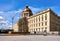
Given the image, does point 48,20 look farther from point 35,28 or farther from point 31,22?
point 31,22

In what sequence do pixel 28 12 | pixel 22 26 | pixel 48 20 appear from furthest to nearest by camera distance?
pixel 28 12, pixel 22 26, pixel 48 20

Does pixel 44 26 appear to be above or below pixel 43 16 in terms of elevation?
below

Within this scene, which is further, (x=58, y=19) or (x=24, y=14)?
(x=24, y=14)

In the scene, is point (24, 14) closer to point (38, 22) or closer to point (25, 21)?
point (25, 21)

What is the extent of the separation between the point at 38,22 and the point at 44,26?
936 centimetres

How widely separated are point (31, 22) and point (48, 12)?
27.2 meters

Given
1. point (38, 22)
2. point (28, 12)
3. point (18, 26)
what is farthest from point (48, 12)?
point (28, 12)

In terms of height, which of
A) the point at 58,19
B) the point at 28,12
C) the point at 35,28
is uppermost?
the point at 28,12

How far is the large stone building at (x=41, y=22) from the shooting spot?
8366 centimetres

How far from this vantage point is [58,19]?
10525 centimetres

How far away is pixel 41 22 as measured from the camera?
92.1 m

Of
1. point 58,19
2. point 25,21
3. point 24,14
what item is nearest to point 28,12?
point 24,14

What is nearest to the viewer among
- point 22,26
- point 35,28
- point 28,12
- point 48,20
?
point 48,20

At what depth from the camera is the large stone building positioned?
274 ft
